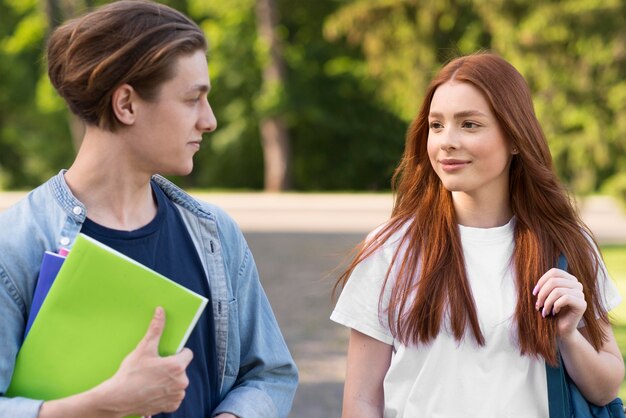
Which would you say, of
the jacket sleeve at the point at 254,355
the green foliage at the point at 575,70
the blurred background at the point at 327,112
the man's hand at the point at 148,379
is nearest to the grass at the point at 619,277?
the blurred background at the point at 327,112

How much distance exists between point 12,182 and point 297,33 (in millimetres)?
12616

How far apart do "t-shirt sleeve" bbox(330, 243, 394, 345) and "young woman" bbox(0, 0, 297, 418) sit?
1.04ft

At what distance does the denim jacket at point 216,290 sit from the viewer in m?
2.19

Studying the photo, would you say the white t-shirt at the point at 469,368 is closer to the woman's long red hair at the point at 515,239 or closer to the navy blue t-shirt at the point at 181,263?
the woman's long red hair at the point at 515,239

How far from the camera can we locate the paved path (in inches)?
288

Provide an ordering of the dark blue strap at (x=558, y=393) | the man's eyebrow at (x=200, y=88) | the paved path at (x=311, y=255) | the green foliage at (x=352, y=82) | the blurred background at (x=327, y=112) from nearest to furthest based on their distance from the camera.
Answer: the man's eyebrow at (x=200, y=88) < the dark blue strap at (x=558, y=393) < the paved path at (x=311, y=255) < the blurred background at (x=327, y=112) < the green foliage at (x=352, y=82)

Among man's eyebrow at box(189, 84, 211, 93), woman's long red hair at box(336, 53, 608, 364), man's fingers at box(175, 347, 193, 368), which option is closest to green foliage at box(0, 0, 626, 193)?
woman's long red hair at box(336, 53, 608, 364)

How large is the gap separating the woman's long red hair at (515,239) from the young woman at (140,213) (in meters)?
0.44

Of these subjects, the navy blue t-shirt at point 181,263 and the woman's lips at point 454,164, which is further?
the woman's lips at point 454,164

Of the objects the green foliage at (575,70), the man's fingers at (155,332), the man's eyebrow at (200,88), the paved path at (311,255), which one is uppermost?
the man's eyebrow at (200,88)

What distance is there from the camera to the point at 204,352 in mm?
2408

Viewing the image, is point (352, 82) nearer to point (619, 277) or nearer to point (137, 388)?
point (619, 277)

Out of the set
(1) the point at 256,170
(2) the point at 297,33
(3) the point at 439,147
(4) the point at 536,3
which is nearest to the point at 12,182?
(1) the point at 256,170

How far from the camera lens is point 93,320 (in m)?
2.14
